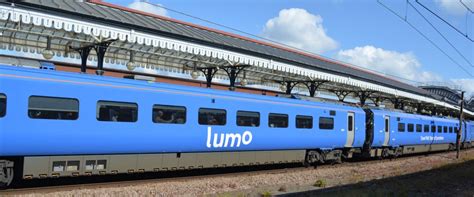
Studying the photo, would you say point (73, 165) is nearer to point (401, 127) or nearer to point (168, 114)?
point (168, 114)

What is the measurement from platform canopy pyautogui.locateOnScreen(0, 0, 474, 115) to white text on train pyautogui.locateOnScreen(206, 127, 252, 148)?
14.2 feet

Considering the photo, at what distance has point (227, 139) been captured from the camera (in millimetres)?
16062

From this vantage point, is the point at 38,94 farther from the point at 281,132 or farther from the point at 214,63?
the point at 214,63

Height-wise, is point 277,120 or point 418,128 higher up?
point 277,120

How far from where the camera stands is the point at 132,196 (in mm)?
10875

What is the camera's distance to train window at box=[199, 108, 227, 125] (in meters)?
15.2

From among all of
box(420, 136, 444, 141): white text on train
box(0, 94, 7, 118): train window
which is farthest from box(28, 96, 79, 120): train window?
box(420, 136, 444, 141): white text on train

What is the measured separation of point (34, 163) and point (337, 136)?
13192 millimetres

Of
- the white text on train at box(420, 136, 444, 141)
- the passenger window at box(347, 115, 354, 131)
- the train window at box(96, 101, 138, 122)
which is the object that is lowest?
the white text on train at box(420, 136, 444, 141)

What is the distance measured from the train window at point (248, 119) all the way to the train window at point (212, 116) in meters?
0.72

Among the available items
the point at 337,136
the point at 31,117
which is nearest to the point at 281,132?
the point at 337,136

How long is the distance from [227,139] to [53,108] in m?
6.09

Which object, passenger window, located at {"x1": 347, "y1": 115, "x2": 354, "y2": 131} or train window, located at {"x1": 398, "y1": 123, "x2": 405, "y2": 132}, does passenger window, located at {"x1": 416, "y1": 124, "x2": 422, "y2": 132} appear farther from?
passenger window, located at {"x1": 347, "y1": 115, "x2": 354, "y2": 131}

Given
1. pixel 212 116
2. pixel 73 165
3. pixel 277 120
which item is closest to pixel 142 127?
pixel 73 165
